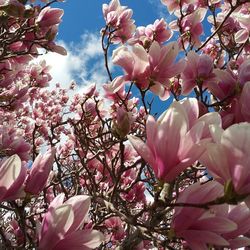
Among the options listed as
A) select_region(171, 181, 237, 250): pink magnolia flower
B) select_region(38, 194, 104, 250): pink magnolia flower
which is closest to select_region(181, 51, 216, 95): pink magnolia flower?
select_region(171, 181, 237, 250): pink magnolia flower

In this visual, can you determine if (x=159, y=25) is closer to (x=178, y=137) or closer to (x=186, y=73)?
(x=186, y=73)

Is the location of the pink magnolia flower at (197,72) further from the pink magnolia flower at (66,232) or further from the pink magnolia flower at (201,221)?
the pink magnolia flower at (66,232)

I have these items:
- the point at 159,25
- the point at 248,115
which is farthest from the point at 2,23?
the point at 248,115

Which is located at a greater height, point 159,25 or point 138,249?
point 159,25

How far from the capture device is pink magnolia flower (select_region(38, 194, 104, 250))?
1057 mm

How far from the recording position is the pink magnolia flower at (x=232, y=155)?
3.10ft

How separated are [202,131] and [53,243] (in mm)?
522

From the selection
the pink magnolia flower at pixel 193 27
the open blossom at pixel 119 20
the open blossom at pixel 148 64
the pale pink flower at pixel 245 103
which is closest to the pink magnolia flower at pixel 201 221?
the pale pink flower at pixel 245 103

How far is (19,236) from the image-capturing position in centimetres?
229

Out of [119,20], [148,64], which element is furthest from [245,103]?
[119,20]

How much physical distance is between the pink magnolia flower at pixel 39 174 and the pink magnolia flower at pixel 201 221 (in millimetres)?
495

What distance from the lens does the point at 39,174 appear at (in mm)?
1301

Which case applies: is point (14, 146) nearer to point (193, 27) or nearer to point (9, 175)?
point (9, 175)

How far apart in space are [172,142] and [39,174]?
0.51 meters
